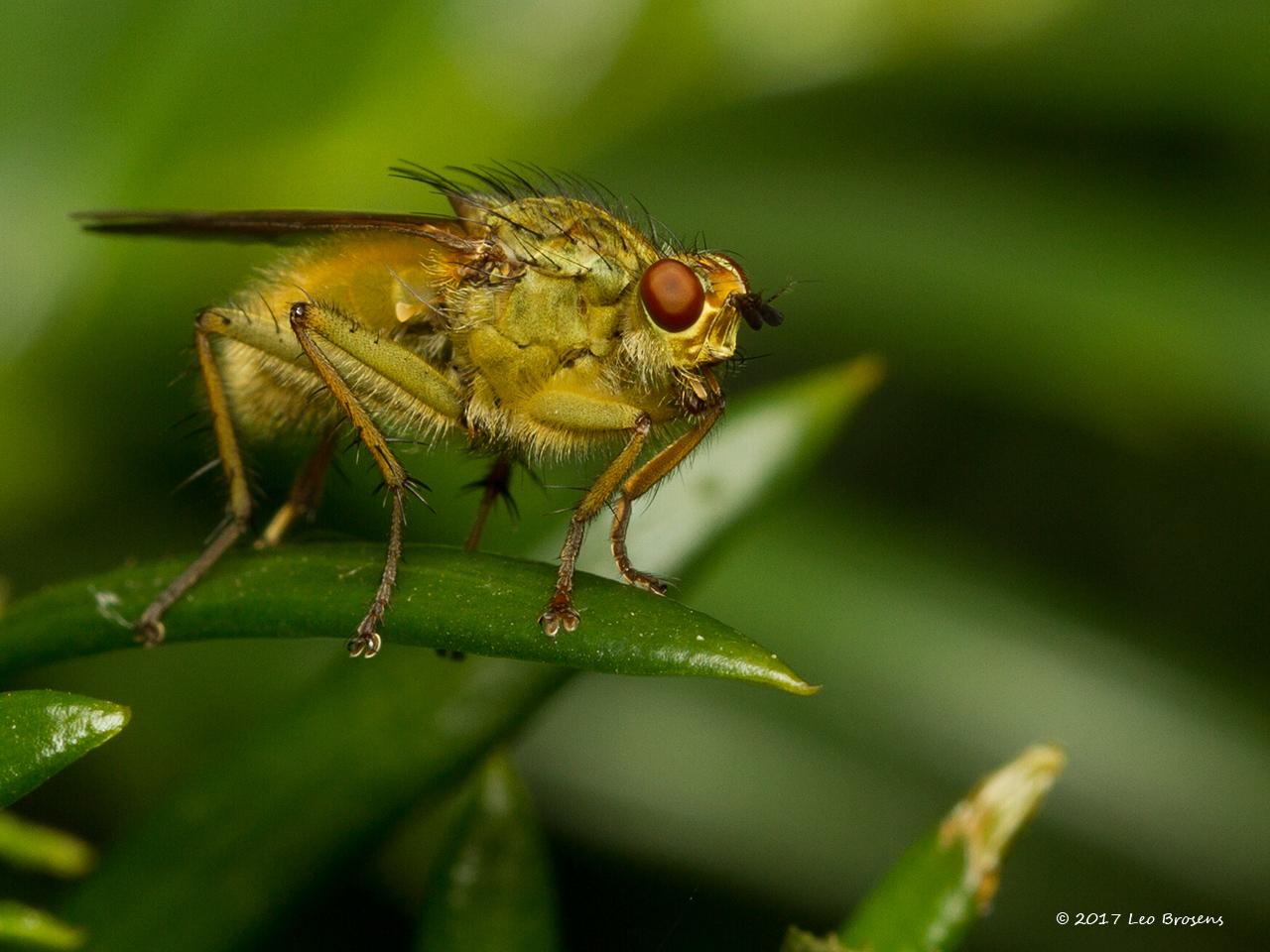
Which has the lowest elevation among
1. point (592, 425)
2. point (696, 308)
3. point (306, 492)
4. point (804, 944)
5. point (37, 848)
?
point (37, 848)

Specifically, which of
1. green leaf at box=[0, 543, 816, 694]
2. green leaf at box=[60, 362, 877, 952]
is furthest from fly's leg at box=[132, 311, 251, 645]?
green leaf at box=[60, 362, 877, 952]

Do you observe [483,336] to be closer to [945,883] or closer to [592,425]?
[592,425]

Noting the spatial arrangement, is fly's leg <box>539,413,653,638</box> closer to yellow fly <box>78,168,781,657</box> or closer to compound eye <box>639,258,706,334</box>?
yellow fly <box>78,168,781,657</box>

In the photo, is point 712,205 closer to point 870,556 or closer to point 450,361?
point 870,556

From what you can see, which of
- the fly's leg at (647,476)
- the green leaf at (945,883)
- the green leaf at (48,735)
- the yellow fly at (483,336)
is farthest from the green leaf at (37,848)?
the green leaf at (945,883)

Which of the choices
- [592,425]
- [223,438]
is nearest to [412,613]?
[592,425]

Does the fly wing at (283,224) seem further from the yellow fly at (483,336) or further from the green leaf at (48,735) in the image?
the green leaf at (48,735)
